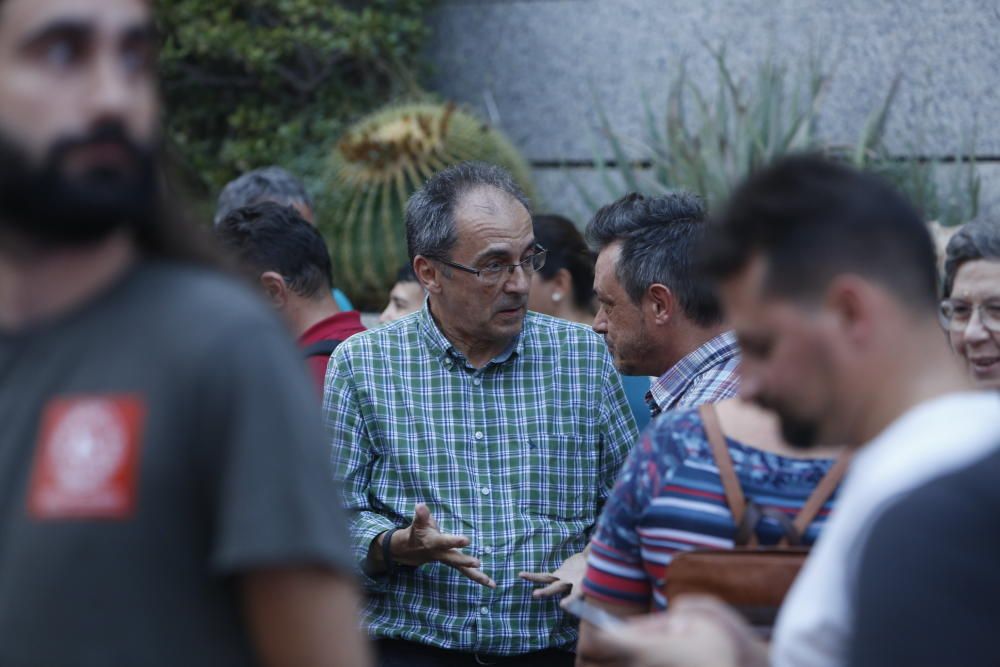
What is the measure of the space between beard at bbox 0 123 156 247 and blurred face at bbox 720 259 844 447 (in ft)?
2.87

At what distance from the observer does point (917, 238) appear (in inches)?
75.9

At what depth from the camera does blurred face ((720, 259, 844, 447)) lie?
6.07ft

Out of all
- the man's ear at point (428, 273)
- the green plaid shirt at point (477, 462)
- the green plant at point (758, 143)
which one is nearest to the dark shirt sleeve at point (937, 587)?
the green plaid shirt at point (477, 462)

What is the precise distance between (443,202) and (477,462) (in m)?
0.91

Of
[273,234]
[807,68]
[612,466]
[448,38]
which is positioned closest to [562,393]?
[612,466]

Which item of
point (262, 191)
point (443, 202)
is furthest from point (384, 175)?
point (443, 202)

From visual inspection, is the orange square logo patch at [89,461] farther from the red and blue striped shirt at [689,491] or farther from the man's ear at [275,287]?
the man's ear at [275,287]

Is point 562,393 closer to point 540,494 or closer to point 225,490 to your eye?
point 540,494

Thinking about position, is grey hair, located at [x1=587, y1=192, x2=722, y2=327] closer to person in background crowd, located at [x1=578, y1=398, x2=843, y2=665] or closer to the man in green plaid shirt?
the man in green plaid shirt

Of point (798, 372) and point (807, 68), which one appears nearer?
point (798, 372)

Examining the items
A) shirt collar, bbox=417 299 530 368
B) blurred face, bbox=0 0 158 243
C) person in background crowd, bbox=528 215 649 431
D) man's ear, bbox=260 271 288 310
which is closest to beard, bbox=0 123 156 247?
blurred face, bbox=0 0 158 243

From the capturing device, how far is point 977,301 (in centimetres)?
409

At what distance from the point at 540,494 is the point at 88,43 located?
2455mm

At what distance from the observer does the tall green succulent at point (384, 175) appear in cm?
761
